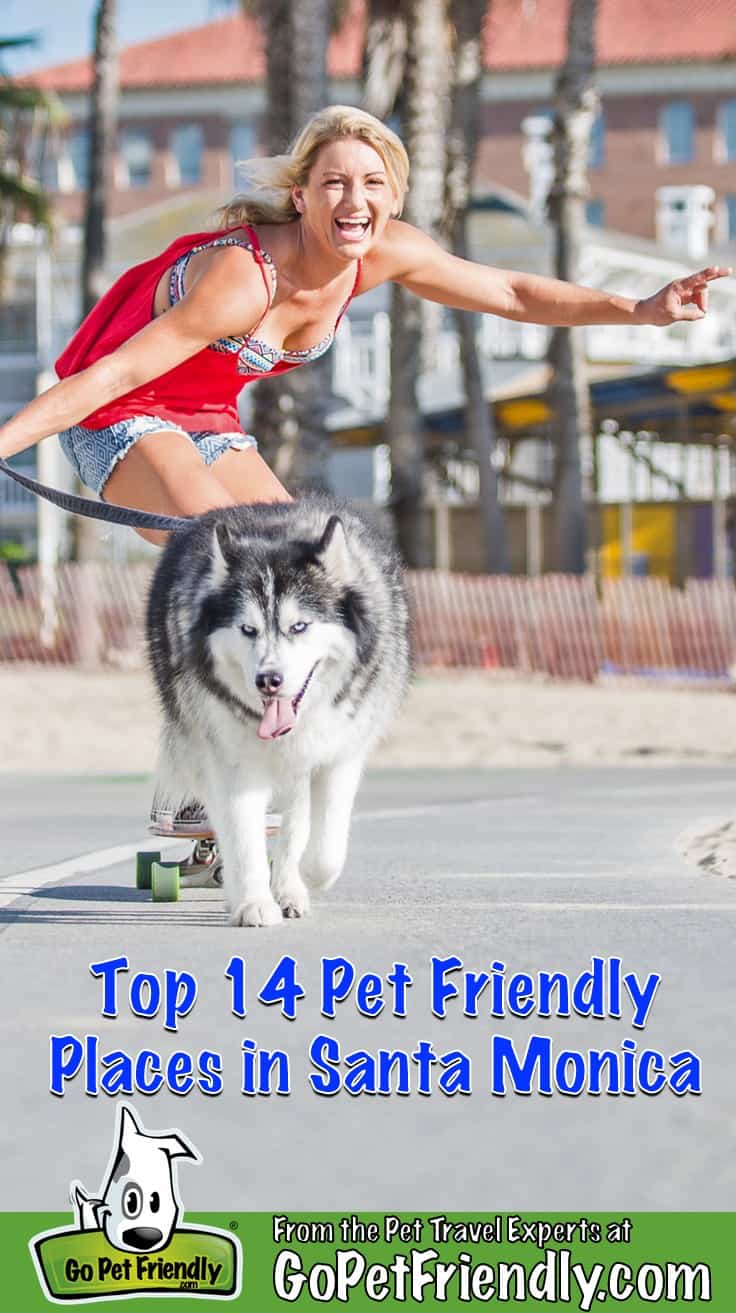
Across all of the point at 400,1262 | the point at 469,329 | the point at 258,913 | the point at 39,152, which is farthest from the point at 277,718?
the point at 39,152

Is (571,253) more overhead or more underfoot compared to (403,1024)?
more overhead

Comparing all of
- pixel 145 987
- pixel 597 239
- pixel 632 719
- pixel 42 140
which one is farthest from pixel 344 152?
pixel 597 239

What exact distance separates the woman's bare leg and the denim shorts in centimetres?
2

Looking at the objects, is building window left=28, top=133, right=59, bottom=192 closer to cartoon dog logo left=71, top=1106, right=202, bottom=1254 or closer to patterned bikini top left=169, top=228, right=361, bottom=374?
patterned bikini top left=169, top=228, right=361, bottom=374

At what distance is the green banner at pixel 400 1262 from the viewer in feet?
12.2

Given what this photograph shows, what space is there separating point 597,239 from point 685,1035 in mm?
52500

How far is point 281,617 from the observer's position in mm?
6488

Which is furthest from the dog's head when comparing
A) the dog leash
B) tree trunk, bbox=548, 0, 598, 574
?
tree trunk, bbox=548, 0, 598, 574

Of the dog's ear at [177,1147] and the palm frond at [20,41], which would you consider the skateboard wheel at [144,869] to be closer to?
the dog's ear at [177,1147]

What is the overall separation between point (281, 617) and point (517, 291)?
5.19 feet

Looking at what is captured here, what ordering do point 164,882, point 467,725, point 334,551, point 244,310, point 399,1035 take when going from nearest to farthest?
1. point 399,1035
2. point 334,551
3. point 244,310
4. point 164,882
5. point 467,725

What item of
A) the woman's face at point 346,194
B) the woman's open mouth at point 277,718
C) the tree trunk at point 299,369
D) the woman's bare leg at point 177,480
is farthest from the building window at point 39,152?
the woman's open mouth at point 277,718

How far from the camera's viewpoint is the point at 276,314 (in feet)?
23.3

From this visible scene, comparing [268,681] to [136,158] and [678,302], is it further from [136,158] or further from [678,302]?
[136,158]
